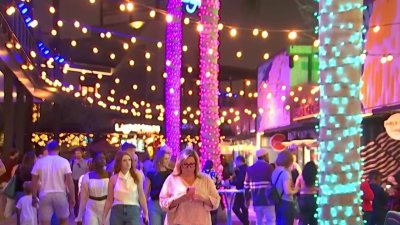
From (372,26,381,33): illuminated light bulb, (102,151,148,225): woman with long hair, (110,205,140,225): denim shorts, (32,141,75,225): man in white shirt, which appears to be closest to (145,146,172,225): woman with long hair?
(102,151,148,225): woman with long hair

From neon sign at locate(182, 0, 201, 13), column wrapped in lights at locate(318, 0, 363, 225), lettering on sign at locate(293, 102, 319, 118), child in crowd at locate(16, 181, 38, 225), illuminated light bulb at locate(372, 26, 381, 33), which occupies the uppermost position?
neon sign at locate(182, 0, 201, 13)

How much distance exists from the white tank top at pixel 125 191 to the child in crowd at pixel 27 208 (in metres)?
2.86

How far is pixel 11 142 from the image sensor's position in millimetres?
22141

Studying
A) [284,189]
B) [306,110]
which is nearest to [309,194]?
[284,189]

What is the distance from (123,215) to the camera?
7145 millimetres

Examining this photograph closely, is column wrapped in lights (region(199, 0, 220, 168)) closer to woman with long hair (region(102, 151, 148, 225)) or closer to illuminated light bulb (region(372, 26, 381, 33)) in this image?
woman with long hair (region(102, 151, 148, 225))

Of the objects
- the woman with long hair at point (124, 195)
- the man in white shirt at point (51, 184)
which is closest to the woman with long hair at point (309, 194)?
the woman with long hair at point (124, 195)

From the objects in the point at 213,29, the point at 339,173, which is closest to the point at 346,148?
the point at 339,173

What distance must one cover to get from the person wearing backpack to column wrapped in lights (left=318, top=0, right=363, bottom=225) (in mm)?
5935

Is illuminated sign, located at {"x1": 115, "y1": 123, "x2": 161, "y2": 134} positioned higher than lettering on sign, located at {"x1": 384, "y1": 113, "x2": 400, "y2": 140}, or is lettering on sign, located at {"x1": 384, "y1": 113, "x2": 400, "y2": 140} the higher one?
illuminated sign, located at {"x1": 115, "y1": 123, "x2": 161, "y2": 134}

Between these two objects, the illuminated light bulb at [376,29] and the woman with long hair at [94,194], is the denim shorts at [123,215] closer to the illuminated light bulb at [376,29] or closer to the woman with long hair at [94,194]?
the woman with long hair at [94,194]

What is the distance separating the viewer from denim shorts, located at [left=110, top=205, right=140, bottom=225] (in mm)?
7152

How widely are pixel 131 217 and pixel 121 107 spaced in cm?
3473

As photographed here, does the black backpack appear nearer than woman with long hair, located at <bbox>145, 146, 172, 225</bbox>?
No
